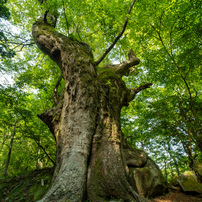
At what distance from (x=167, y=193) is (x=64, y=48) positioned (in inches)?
245

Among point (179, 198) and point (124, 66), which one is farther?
point (124, 66)

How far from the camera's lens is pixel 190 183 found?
5.02 m

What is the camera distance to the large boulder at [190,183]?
→ 15.6ft

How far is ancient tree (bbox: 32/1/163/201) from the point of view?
2.21 m

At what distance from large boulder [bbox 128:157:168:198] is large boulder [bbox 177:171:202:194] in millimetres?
1060

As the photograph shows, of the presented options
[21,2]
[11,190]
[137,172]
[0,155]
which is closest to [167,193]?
[137,172]

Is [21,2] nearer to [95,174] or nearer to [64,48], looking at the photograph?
[64,48]

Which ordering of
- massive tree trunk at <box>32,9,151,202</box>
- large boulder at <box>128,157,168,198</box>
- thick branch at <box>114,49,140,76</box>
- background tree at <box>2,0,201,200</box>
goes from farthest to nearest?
background tree at <box>2,0,201,200</box>, thick branch at <box>114,49,140,76</box>, large boulder at <box>128,157,168,198</box>, massive tree trunk at <box>32,9,151,202</box>

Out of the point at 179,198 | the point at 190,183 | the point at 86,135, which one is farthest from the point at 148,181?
the point at 86,135

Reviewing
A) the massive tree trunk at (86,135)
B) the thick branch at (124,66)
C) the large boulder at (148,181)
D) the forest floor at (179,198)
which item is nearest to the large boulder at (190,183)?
the forest floor at (179,198)

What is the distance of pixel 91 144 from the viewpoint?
9.38 ft

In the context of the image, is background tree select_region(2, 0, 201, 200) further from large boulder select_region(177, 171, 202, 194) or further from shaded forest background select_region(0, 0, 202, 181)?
large boulder select_region(177, 171, 202, 194)

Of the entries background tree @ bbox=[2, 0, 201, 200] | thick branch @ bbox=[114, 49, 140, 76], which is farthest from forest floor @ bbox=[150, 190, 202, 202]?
thick branch @ bbox=[114, 49, 140, 76]

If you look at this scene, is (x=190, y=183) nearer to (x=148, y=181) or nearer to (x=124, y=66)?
(x=148, y=181)
